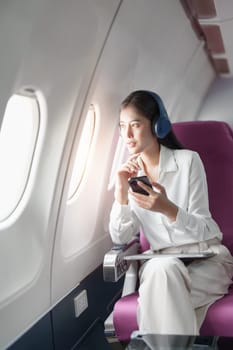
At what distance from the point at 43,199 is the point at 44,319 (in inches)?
22.3

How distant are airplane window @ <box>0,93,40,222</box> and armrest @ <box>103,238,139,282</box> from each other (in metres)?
0.50

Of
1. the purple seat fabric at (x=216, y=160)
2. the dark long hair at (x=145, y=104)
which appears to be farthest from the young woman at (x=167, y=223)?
the purple seat fabric at (x=216, y=160)

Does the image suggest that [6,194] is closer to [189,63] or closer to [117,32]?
[117,32]

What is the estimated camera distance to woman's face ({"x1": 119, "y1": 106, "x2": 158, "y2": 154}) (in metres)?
2.15

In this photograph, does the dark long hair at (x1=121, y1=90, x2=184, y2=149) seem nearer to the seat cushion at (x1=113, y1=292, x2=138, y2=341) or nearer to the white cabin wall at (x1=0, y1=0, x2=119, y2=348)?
the white cabin wall at (x1=0, y1=0, x2=119, y2=348)

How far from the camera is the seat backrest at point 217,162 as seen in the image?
240 centimetres

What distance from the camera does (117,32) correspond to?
2.07 m

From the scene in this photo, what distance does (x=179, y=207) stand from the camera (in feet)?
6.59


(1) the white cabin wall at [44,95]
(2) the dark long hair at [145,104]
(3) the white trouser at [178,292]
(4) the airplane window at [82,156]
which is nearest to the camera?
(1) the white cabin wall at [44,95]

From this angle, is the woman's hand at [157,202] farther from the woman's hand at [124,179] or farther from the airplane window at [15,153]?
the airplane window at [15,153]

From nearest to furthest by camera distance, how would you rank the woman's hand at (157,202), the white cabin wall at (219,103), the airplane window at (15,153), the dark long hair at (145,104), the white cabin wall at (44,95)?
the white cabin wall at (44,95) → the woman's hand at (157,202) → the airplane window at (15,153) → the dark long hair at (145,104) → the white cabin wall at (219,103)

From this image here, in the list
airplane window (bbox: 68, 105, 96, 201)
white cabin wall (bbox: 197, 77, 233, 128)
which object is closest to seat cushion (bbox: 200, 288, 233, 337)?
airplane window (bbox: 68, 105, 96, 201)

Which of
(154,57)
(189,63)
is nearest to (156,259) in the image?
(154,57)

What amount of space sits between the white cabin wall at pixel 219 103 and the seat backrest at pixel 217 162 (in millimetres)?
1719
